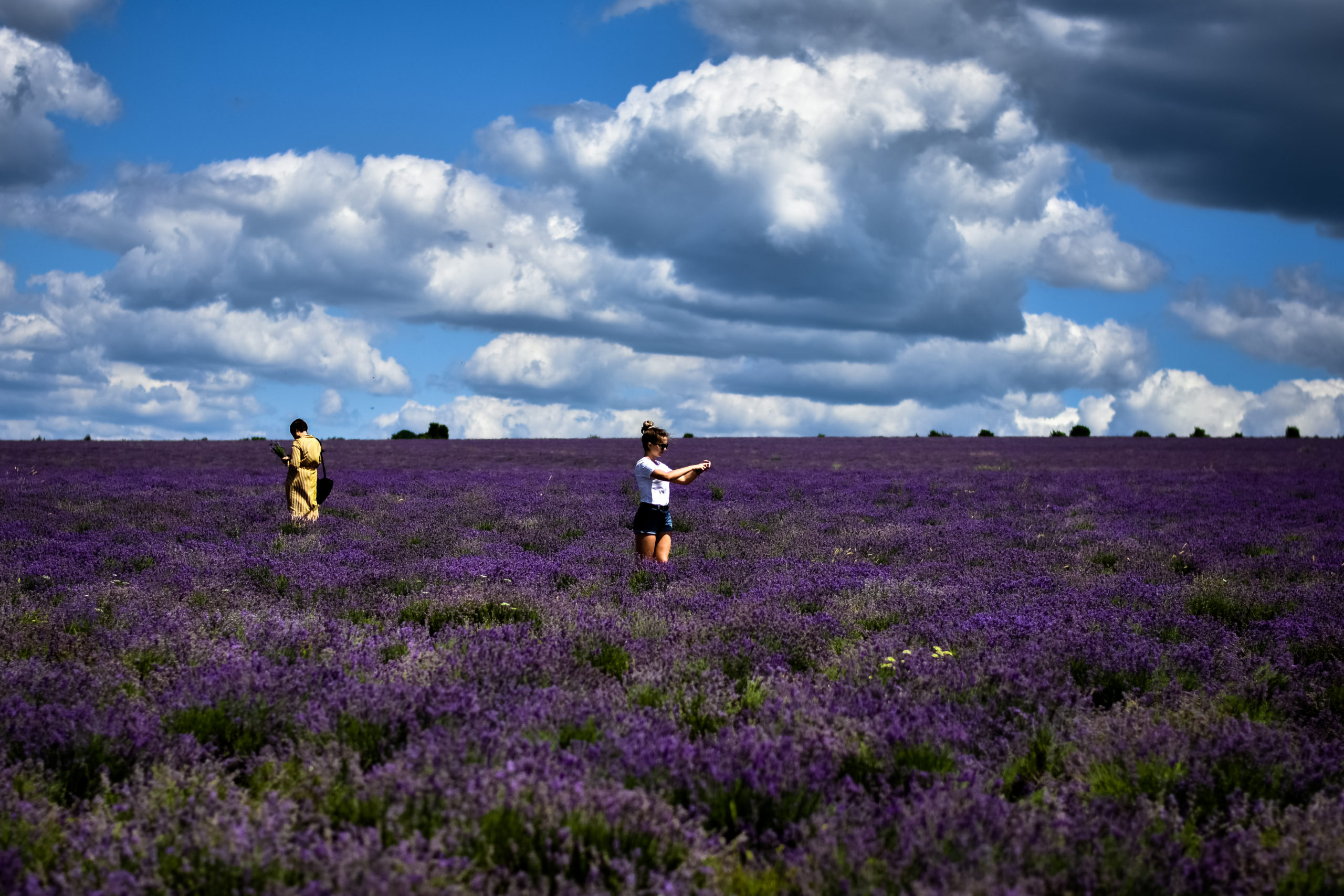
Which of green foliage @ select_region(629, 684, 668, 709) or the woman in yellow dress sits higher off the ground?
the woman in yellow dress

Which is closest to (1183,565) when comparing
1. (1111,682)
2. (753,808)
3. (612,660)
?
(1111,682)

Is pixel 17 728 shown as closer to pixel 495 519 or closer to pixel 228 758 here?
pixel 228 758

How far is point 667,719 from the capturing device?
390 centimetres

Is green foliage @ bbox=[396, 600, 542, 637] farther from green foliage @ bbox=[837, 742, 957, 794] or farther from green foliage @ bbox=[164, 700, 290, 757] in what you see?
green foliage @ bbox=[837, 742, 957, 794]

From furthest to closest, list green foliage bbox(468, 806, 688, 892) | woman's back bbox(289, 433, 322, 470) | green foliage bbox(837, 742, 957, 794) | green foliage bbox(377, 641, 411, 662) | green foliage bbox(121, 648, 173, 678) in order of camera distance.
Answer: woman's back bbox(289, 433, 322, 470), green foliage bbox(377, 641, 411, 662), green foliage bbox(121, 648, 173, 678), green foliage bbox(837, 742, 957, 794), green foliage bbox(468, 806, 688, 892)

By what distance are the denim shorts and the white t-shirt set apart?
0.22 ft

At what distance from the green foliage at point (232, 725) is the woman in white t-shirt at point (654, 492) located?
14.6 ft

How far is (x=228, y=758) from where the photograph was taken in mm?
3486

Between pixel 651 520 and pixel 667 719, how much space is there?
4.72m

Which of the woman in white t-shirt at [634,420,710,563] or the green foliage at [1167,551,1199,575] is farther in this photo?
the green foliage at [1167,551,1199,575]

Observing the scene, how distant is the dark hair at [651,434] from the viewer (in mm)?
8188

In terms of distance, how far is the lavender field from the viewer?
2.72 m

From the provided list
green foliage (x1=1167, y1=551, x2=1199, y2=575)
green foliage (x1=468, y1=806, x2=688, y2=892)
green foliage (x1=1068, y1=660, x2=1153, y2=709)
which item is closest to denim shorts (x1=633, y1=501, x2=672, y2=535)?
green foliage (x1=1068, y1=660, x2=1153, y2=709)

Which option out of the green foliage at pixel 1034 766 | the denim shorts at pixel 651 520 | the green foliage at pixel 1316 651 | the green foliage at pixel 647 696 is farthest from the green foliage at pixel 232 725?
the green foliage at pixel 1316 651
